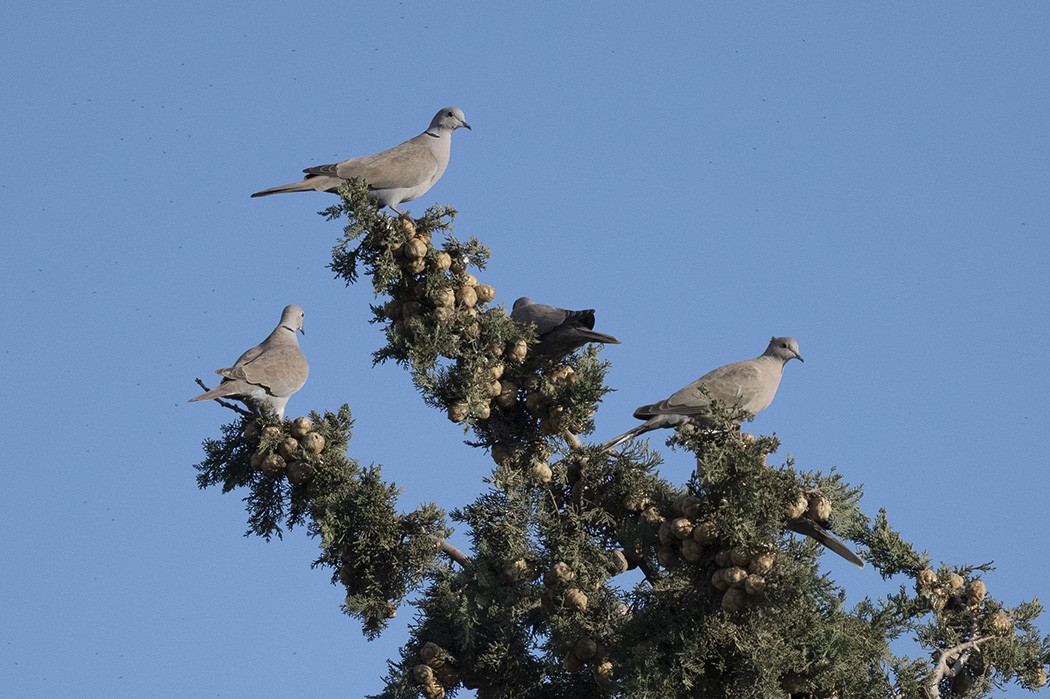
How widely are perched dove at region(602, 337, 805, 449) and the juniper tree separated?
3.55ft

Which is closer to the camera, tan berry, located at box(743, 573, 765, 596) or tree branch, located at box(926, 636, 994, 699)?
tan berry, located at box(743, 573, 765, 596)

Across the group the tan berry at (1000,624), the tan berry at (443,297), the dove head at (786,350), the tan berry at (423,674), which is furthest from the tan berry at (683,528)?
the dove head at (786,350)

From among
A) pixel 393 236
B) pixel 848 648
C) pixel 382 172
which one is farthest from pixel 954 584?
pixel 382 172

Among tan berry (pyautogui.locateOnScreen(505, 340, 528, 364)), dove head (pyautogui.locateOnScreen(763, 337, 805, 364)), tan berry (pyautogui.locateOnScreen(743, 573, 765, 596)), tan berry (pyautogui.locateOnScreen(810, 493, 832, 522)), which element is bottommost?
tan berry (pyautogui.locateOnScreen(743, 573, 765, 596))

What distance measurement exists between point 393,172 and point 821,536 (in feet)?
13.2

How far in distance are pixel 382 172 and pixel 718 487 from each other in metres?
4.13

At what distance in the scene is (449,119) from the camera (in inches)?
394

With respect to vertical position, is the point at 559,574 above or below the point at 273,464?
below

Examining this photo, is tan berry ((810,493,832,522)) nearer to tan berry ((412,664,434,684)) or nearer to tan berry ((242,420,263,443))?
tan berry ((412,664,434,684))

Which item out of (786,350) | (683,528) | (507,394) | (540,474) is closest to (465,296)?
(507,394)

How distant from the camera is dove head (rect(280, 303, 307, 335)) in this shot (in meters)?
9.88

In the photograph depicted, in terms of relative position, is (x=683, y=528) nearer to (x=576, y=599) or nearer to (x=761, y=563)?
(x=761, y=563)

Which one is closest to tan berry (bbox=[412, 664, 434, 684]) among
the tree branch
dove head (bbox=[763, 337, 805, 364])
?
the tree branch

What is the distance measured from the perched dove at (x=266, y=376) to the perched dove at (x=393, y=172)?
3.94 feet
